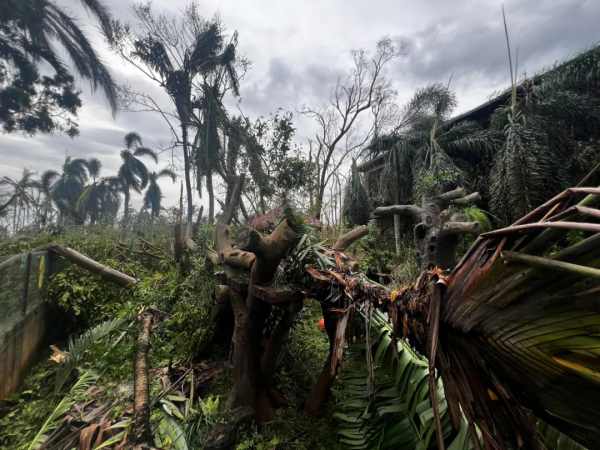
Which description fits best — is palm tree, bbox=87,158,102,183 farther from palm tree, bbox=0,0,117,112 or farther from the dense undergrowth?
the dense undergrowth

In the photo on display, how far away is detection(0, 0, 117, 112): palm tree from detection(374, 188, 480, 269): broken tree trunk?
1106 centimetres

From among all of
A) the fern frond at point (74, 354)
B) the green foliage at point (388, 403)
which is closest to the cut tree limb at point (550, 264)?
the green foliage at point (388, 403)

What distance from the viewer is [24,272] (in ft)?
12.3

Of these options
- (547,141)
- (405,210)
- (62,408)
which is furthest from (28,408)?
(547,141)

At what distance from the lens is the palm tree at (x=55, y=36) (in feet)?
28.2

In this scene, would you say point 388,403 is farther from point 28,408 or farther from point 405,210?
point 28,408

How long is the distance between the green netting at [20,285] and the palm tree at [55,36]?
7.93 m

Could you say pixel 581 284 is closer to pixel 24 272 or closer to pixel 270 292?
pixel 270 292

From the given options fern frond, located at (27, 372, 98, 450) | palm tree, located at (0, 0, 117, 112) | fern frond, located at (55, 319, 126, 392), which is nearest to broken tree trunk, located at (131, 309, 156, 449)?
fern frond, located at (55, 319, 126, 392)

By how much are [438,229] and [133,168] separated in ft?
102

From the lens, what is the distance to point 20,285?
12.1 feet

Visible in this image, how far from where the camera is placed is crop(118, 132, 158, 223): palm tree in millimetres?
26047

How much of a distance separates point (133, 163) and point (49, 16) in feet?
66.0

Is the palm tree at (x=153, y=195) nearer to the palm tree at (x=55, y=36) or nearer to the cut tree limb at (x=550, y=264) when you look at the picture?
the palm tree at (x=55, y=36)
